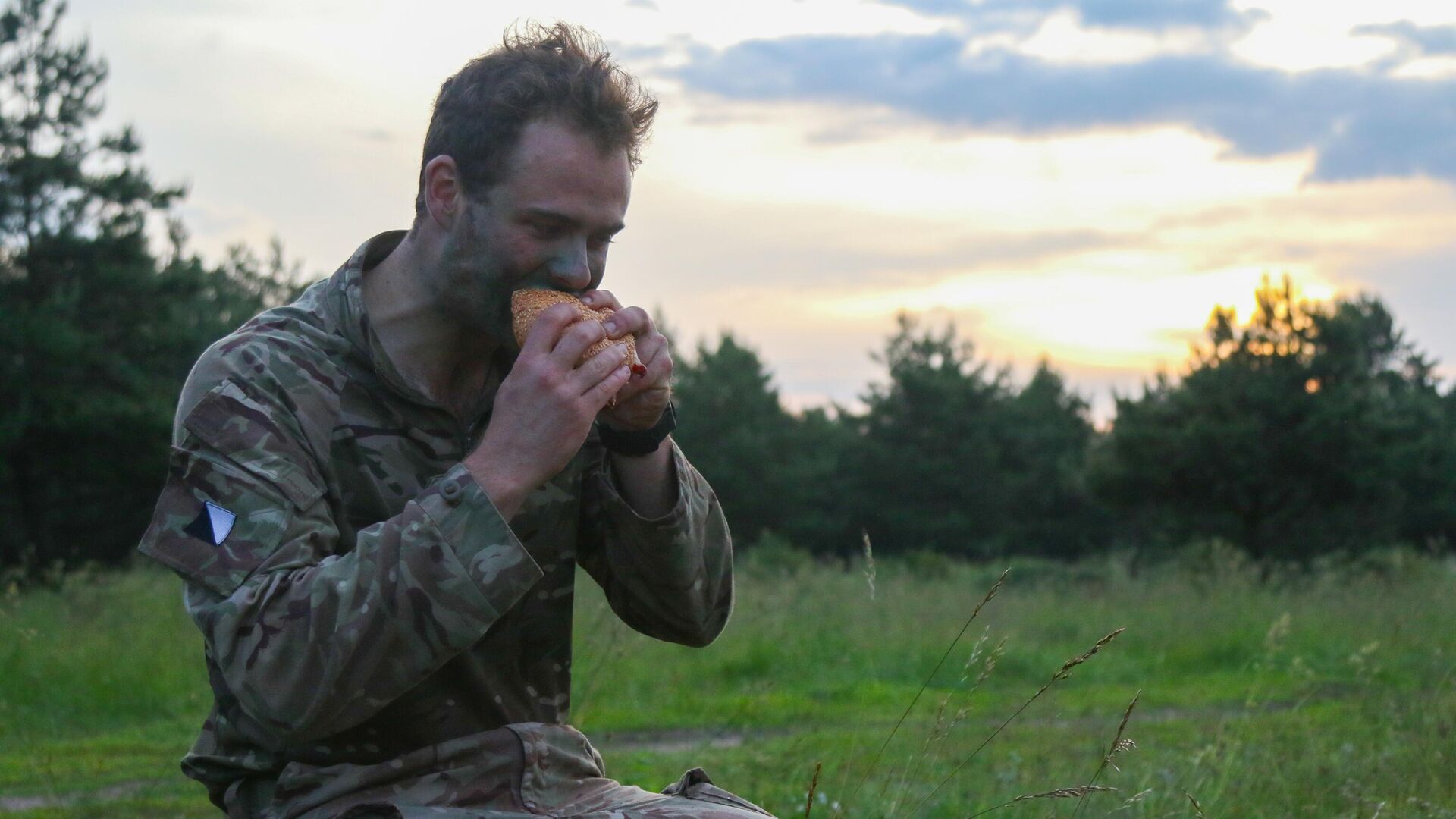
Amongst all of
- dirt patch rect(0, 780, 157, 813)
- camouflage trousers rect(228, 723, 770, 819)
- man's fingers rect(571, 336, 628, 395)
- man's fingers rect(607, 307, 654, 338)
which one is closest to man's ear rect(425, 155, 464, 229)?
man's fingers rect(607, 307, 654, 338)

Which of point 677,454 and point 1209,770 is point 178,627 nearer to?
point 1209,770

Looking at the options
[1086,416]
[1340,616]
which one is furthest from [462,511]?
[1086,416]

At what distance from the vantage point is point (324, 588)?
2.10m

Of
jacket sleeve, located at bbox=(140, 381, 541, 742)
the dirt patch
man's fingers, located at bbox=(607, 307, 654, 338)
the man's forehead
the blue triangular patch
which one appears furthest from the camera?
the dirt patch

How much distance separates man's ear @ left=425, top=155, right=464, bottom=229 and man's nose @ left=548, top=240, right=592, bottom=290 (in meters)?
0.21

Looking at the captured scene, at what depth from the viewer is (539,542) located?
277 centimetres

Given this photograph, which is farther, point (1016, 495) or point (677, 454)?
point (1016, 495)

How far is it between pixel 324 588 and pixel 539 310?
67cm

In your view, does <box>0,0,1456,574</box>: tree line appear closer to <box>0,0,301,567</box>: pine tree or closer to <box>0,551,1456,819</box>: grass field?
<box>0,0,301,567</box>: pine tree

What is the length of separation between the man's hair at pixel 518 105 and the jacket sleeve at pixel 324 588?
0.69 metres

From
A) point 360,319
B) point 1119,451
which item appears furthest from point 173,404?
point 360,319

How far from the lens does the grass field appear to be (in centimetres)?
498

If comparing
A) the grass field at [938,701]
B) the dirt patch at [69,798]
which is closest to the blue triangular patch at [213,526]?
the grass field at [938,701]

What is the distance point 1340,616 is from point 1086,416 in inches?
2093
